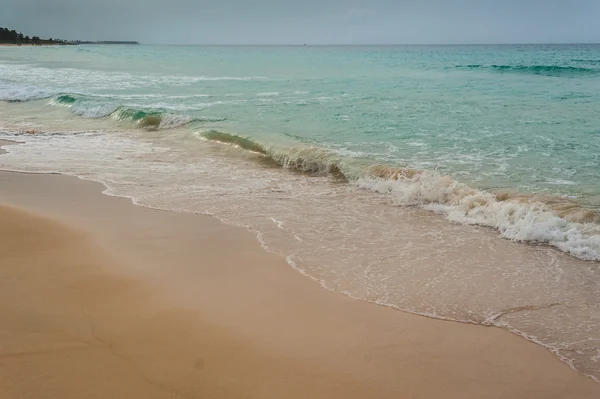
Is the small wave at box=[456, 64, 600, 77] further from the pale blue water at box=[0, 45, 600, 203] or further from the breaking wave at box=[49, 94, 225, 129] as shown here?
the breaking wave at box=[49, 94, 225, 129]

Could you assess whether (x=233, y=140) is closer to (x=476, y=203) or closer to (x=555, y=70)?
(x=476, y=203)

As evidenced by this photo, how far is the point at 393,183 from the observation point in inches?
339

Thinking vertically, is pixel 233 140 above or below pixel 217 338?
above

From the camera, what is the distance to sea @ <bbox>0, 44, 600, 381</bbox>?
481 cm

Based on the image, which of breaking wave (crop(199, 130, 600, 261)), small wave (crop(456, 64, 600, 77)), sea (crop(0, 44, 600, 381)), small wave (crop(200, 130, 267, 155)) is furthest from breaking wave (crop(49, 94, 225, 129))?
small wave (crop(456, 64, 600, 77))

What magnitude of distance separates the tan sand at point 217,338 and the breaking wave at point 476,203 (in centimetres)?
260

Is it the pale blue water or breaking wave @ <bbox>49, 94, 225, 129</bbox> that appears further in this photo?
breaking wave @ <bbox>49, 94, 225, 129</bbox>

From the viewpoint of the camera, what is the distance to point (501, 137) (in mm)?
12461

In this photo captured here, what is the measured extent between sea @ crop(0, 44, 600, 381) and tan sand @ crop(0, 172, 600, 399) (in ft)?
1.18

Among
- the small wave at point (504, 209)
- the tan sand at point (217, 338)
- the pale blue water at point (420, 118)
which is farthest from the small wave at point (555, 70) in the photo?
the tan sand at point (217, 338)

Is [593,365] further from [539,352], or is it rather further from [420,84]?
[420,84]

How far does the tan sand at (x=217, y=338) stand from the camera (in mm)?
3262

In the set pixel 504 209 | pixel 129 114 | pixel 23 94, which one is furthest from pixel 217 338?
pixel 23 94

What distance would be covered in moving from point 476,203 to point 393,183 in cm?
162
